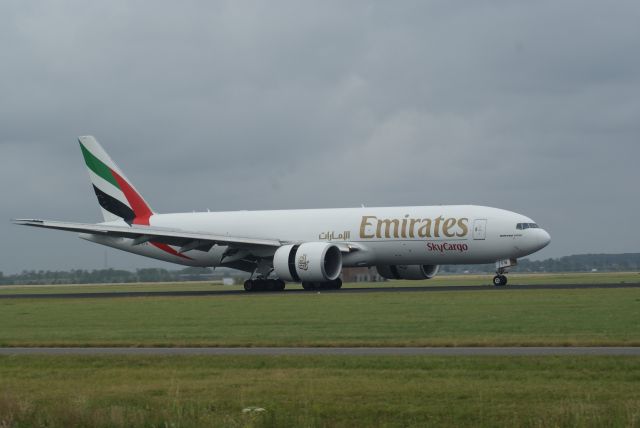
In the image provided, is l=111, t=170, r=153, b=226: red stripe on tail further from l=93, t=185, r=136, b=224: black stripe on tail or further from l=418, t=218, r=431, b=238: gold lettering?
l=418, t=218, r=431, b=238: gold lettering

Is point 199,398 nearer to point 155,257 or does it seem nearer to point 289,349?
point 289,349

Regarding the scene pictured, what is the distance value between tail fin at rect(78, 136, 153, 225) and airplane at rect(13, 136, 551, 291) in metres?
0.06

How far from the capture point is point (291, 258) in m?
Result: 52.1

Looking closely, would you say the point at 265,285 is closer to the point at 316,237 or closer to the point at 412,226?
the point at 316,237

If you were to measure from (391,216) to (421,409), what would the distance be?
38802mm

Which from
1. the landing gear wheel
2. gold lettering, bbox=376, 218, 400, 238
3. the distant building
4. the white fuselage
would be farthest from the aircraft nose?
the distant building

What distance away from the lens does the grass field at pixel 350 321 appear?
81.2ft

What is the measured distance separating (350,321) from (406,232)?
22.3m

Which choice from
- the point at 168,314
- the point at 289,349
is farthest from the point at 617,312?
the point at 168,314

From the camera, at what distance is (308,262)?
51.3 m

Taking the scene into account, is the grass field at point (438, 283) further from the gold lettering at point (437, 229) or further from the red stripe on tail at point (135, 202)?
the gold lettering at point (437, 229)

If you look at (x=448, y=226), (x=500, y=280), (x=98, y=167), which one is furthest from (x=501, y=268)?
(x=98, y=167)

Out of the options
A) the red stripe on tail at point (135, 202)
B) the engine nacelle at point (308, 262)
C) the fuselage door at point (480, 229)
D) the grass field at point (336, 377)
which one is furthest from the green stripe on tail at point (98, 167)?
the grass field at point (336, 377)

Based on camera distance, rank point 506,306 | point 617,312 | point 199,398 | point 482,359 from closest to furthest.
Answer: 1. point 199,398
2. point 482,359
3. point 617,312
4. point 506,306
